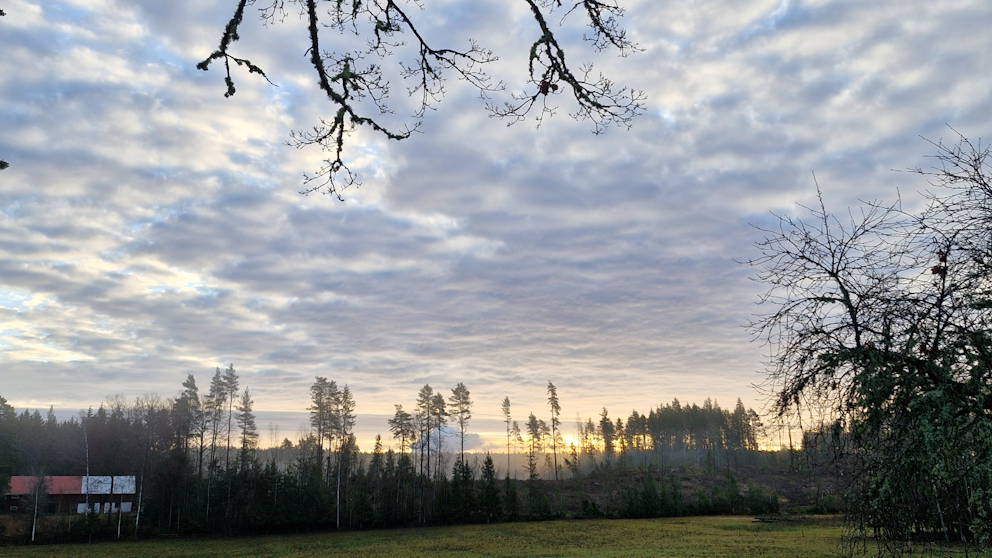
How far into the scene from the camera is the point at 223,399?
62812 millimetres

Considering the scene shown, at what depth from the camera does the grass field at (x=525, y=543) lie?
2930cm

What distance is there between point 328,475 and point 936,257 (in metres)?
61.8

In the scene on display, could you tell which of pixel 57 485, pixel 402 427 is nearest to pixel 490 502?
pixel 402 427

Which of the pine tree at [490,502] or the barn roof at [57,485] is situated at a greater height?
the barn roof at [57,485]

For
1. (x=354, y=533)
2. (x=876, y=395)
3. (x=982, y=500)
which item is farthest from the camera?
(x=354, y=533)

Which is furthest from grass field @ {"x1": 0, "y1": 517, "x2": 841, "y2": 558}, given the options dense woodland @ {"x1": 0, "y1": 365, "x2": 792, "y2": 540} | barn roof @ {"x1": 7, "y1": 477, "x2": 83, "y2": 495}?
barn roof @ {"x1": 7, "y1": 477, "x2": 83, "y2": 495}

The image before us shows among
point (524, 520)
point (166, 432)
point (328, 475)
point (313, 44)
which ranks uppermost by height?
point (313, 44)

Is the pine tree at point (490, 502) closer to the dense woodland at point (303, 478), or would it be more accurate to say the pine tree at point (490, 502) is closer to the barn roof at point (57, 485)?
the dense woodland at point (303, 478)

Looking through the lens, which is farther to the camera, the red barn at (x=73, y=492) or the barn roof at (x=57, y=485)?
the barn roof at (x=57, y=485)

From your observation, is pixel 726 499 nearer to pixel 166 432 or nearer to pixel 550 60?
pixel 166 432

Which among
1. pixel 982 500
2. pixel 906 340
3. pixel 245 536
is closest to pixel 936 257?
pixel 906 340

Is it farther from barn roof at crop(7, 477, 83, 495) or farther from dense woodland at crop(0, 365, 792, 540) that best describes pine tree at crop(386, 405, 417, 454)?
barn roof at crop(7, 477, 83, 495)

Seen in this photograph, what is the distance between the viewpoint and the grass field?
96.1ft

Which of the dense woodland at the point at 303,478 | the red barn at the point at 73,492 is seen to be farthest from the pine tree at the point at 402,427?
the red barn at the point at 73,492
